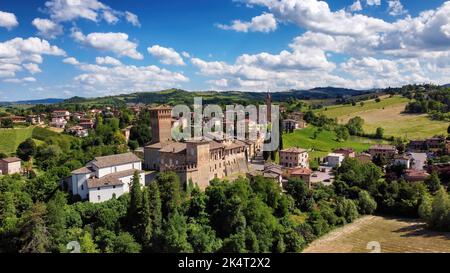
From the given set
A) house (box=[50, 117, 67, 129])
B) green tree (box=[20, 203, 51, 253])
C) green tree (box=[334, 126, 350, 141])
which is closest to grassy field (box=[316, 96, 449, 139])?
green tree (box=[334, 126, 350, 141])

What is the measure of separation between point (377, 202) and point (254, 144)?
16.5 metres

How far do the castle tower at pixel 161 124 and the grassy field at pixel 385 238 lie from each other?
58.1ft

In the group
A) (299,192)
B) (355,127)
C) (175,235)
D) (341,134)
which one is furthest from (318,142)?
(175,235)

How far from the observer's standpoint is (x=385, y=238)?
32688 mm

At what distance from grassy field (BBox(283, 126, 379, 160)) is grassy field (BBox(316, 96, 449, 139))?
9.44 meters

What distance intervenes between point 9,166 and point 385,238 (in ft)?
122

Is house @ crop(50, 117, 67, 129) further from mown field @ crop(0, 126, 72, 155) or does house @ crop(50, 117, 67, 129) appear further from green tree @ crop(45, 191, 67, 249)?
green tree @ crop(45, 191, 67, 249)

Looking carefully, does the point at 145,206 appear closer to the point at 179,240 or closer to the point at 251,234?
the point at 179,240

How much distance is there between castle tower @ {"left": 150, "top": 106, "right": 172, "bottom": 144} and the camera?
39500 mm

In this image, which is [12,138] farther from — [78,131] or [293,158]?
[293,158]
